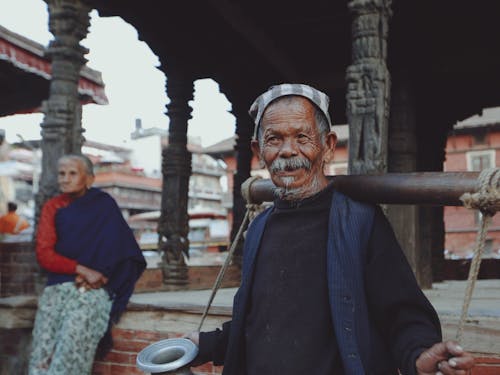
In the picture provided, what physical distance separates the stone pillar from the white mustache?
6398 millimetres

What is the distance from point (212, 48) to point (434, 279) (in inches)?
184

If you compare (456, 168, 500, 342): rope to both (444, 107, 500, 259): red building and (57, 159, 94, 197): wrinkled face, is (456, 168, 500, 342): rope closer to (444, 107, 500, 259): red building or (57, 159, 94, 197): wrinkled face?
(57, 159, 94, 197): wrinkled face

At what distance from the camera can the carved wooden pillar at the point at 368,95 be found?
11.2ft

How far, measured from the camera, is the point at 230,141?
1212 inches

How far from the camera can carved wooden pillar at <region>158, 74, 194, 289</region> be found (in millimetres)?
6574

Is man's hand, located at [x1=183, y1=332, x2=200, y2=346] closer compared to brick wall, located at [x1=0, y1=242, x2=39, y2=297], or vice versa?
man's hand, located at [x1=183, y1=332, x2=200, y2=346]

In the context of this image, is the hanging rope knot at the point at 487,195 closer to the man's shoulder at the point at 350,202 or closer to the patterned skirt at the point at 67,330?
the man's shoulder at the point at 350,202

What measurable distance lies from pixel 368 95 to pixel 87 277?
221 centimetres

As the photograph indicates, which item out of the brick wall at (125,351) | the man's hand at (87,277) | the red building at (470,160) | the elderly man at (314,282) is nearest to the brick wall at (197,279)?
the brick wall at (125,351)

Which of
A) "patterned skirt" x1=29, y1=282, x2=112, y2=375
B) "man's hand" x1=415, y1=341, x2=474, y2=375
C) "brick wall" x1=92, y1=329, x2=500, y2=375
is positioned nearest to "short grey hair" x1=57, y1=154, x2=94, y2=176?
"patterned skirt" x1=29, y1=282, x2=112, y2=375

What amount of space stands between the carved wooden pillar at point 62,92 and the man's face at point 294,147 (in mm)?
2911

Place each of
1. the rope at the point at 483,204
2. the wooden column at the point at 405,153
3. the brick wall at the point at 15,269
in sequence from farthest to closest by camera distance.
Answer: the brick wall at the point at 15,269 → the wooden column at the point at 405,153 → the rope at the point at 483,204

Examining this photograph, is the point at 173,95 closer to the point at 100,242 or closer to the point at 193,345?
the point at 100,242

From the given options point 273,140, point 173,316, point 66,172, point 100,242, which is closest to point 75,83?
point 66,172
